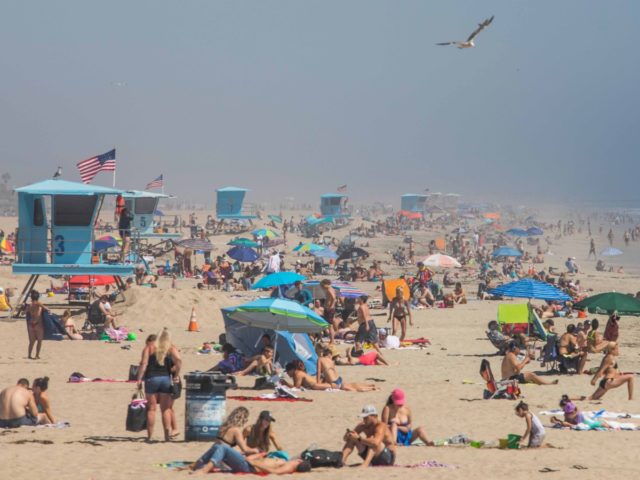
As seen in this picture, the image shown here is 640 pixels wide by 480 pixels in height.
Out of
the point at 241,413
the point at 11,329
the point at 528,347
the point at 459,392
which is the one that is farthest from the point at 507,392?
the point at 11,329

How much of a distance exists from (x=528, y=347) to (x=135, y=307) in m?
8.64

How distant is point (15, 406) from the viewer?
41.4 ft

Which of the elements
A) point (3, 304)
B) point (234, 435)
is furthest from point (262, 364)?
point (3, 304)

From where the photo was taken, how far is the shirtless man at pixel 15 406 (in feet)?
41.4

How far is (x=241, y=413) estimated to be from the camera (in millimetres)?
10648

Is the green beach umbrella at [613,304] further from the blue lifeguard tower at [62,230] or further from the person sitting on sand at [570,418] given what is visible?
the blue lifeguard tower at [62,230]

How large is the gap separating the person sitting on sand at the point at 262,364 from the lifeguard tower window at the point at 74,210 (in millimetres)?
8411

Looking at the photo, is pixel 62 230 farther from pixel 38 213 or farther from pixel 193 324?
pixel 193 324

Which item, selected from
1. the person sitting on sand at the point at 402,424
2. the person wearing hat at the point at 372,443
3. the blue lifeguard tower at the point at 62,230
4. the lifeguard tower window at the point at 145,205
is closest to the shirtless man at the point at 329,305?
Result: the blue lifeguard tower at the point at 62,230

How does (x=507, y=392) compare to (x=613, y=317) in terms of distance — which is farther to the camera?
(x=613, y=317)

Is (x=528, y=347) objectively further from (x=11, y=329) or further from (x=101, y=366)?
(x=11, y=329)

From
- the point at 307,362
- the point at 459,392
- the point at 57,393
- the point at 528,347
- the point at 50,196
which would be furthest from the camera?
the point at 50,196

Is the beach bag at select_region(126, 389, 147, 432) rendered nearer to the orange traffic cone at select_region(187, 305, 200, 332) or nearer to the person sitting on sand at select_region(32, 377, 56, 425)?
the person sitting on sand at select_region(32, 377, 56, 425)

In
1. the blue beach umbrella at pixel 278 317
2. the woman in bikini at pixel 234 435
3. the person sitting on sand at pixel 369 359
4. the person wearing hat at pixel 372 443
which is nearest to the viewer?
the woman in bikini at pixel 234 435
